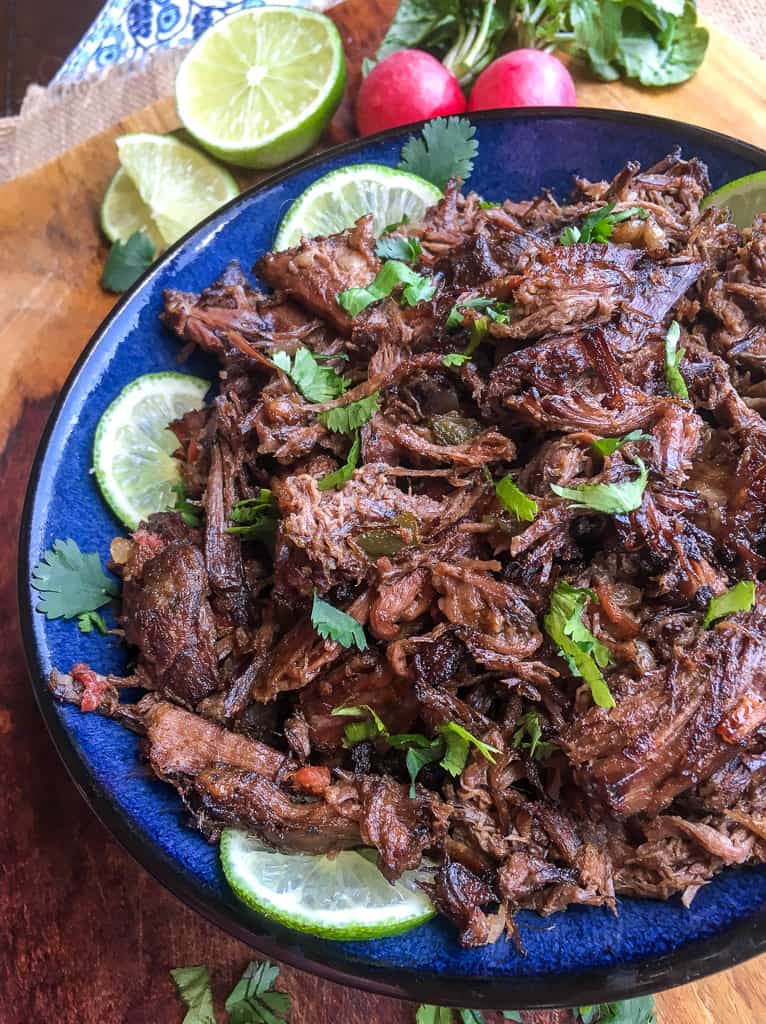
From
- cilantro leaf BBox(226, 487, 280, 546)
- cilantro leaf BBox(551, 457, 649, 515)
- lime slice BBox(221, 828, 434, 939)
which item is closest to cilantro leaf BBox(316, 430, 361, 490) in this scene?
cilantro leaf BBox(226, 487, 280, 546)

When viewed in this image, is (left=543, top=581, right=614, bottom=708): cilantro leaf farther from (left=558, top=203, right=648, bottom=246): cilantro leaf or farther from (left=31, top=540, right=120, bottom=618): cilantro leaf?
(left=31, top=540, right=120, bottom=618): cilantro leaf

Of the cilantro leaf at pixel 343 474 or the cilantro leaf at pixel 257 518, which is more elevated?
the cilantro leaf at pixel 343 474

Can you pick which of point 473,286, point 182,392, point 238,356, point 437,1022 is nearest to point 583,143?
point 473,286

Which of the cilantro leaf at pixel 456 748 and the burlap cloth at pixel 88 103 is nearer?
the cilantro leaf at pixel 456 748

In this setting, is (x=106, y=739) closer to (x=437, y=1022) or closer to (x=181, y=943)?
(x=181, y=943)

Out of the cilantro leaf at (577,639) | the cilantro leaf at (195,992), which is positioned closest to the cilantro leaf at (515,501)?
the cilantro leaf at (577,639)

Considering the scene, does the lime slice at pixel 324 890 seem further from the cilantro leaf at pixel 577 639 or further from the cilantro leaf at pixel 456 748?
the cilantro leaf at pixel 577 639

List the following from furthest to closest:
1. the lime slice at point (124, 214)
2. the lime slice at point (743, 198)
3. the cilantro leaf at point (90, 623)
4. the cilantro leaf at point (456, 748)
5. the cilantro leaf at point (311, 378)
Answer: the lime slice at point (124, 214), the lime slice at point (743, 198), the cilantro leaf at point (90, 623), the cilantro leaf at point (311, 378), the cilantro leaf at point (456, 748)
